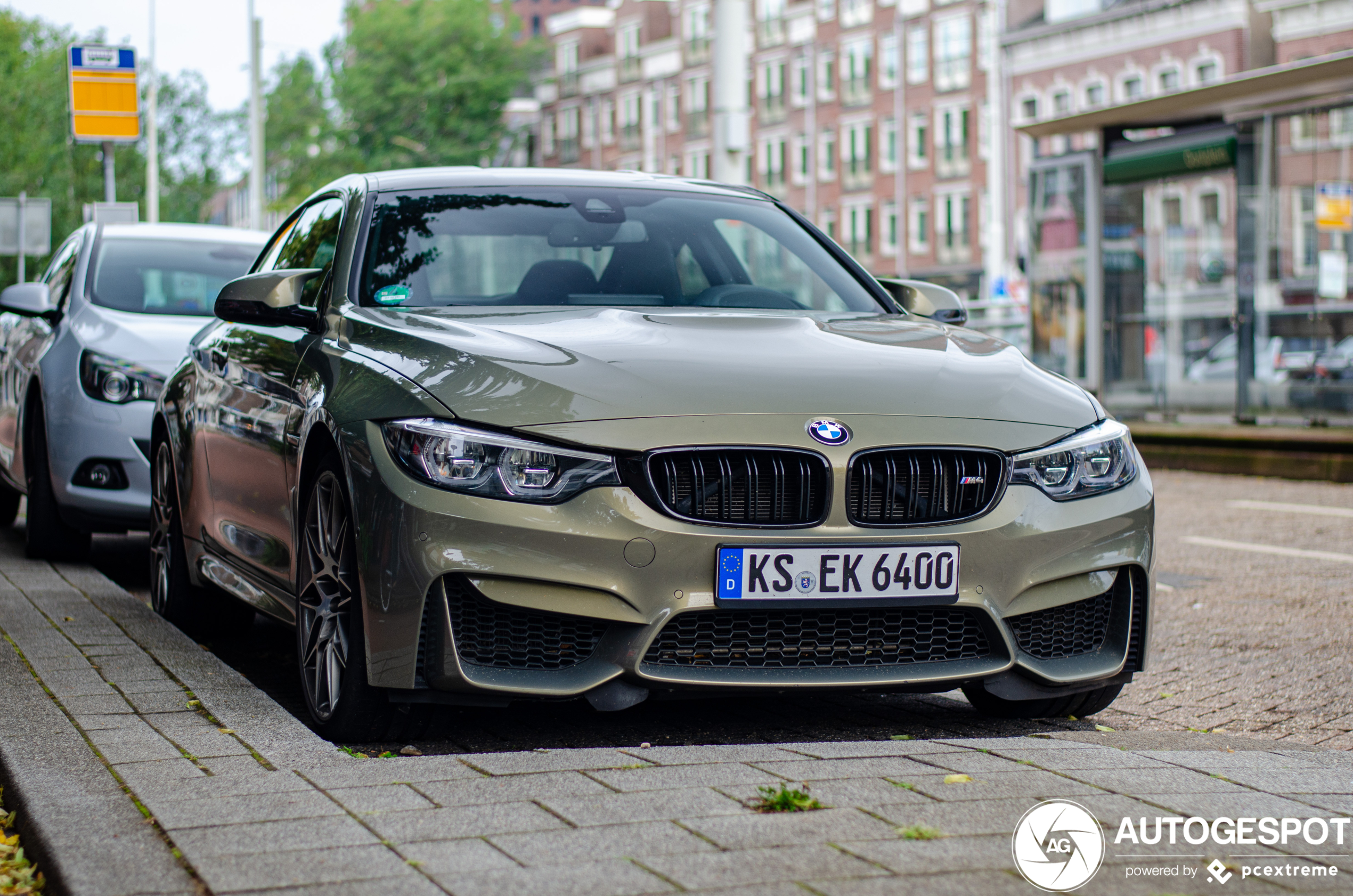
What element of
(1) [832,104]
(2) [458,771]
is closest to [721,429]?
(2) [458,771]

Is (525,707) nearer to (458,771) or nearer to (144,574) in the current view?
(458,771)

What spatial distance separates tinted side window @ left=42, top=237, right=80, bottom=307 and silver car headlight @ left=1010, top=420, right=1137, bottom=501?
20.2ft

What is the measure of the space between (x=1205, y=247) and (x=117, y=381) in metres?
12.7

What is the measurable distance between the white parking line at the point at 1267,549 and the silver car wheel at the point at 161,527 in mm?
5646

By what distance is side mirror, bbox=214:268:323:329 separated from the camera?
4984 mm

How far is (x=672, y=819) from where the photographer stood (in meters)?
3.09

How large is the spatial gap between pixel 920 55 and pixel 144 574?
Result: 57.7 meters

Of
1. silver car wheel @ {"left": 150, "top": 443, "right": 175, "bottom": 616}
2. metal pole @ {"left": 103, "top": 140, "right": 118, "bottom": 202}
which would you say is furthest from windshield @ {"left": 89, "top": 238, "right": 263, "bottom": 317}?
metal pole @ {"left": 103, "top": 140, "right": 118, "bottom": 202}

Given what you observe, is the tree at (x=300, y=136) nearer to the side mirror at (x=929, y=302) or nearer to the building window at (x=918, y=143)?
the building window at (x=918, y=143)

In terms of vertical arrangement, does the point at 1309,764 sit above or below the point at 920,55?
below

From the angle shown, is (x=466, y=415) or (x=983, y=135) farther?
(x=983, y=135)

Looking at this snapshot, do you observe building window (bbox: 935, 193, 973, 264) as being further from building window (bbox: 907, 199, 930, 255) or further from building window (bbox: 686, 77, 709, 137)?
building window (bbox: 686, 77, 709, 137)

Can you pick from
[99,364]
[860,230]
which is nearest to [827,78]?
[860,230]

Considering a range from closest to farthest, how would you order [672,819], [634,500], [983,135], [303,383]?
1. [672,819]
2. [634,500]
3. [303,383]
4. [983,135]
